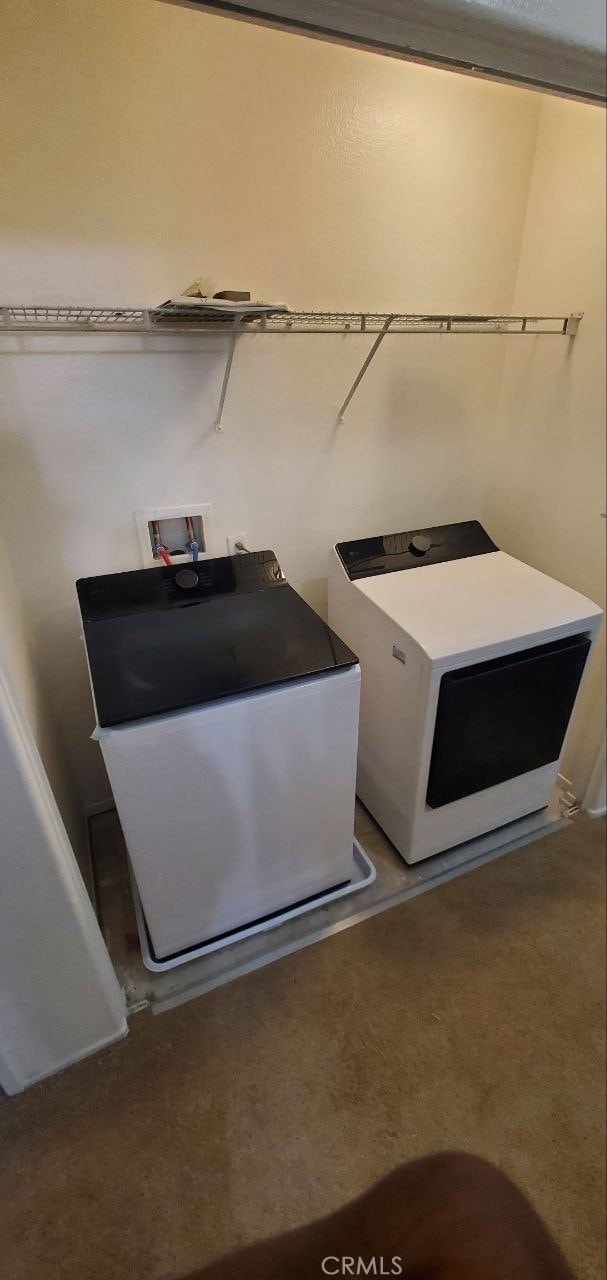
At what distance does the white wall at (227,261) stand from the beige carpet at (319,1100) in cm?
86

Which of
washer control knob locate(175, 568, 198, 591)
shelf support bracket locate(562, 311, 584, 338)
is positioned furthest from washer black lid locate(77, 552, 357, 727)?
shelf support bracket locate(562, 311, 584, 338)

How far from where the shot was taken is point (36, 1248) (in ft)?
3.24

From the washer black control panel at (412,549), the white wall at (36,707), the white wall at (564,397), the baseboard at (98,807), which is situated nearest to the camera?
the white wall at (36,707)

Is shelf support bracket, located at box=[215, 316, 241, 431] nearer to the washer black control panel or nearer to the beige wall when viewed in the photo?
the beige wall

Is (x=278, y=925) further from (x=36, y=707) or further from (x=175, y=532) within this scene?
(x=175, y=532)

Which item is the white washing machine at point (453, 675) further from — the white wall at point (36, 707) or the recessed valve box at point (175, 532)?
the white wall at point (36, 707)

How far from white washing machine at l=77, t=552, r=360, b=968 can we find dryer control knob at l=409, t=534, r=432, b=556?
1.49 ft

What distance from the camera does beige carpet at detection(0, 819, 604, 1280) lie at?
1021 millimetres

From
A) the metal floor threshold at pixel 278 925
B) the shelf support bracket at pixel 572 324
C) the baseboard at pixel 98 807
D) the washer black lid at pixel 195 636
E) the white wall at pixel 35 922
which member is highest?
the shelf support bracket at pixel 572 324

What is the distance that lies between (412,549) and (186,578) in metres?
0.71

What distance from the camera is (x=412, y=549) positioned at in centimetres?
170

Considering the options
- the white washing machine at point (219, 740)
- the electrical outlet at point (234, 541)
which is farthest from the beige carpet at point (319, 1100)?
the electrical outlet at point (234, 541)

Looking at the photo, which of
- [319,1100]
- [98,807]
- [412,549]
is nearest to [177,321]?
[412,549]

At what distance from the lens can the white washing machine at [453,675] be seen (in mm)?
1317
